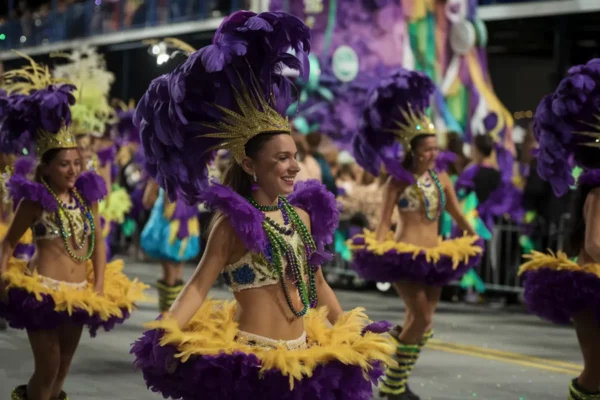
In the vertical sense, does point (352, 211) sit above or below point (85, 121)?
below

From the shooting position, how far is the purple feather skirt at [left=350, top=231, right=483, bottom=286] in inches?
319

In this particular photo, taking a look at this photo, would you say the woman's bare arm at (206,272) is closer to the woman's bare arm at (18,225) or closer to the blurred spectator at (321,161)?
the woman's bare arm at (18,225)

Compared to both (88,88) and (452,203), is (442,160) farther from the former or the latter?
(88,88)

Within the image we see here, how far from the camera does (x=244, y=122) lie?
15.5ft

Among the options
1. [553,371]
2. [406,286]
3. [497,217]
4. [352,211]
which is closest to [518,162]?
[497,217]

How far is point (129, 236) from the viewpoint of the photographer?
2078 centimetres

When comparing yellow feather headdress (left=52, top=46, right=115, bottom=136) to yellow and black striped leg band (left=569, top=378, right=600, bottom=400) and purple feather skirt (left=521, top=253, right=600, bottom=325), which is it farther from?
yellow and black striped leg band (left=569, top=378, right=600, bottom=400)

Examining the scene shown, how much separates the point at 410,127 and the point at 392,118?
246 millimetres

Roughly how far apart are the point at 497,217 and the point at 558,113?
24.0ft

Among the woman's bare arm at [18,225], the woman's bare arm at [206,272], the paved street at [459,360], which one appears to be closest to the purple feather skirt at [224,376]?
the woman's bare arm at [206,272]

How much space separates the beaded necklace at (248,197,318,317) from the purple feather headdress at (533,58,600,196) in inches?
98.9

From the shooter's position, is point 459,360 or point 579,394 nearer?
point 579,394

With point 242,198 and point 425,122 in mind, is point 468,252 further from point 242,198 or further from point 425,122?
point 242,198

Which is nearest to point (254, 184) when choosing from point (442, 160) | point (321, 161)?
point (442, 160)
